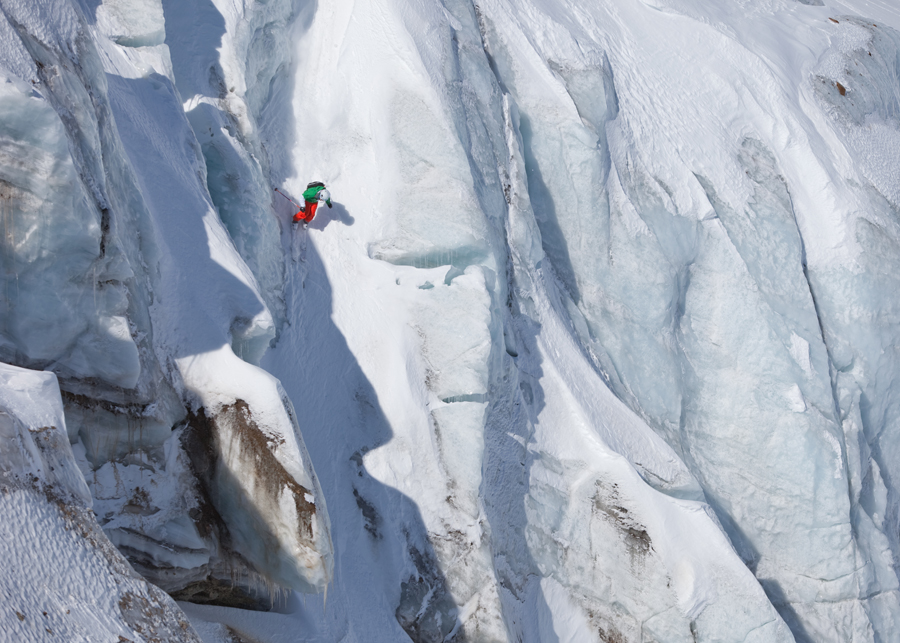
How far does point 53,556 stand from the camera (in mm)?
3957

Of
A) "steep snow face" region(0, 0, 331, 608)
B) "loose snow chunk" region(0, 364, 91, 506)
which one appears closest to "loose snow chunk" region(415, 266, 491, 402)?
"steep snow face" region(0, 0, 331, 608)

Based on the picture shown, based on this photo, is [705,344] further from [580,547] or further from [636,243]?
[580,547]

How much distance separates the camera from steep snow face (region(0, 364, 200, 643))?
3736mm

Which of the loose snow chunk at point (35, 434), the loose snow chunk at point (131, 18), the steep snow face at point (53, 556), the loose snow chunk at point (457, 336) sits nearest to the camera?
the steep snow face at point (53, 556)

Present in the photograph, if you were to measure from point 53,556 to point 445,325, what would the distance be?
18.1ft

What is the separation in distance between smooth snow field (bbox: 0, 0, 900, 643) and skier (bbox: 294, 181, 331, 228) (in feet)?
0.80

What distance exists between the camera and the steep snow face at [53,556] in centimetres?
374

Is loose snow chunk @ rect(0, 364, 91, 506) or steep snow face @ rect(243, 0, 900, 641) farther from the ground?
loose snow chunk @ rect(0, 364, 91, 506)

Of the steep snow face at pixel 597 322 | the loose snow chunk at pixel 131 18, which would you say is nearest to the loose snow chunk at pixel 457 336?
the steep snow face at pixel 597 322

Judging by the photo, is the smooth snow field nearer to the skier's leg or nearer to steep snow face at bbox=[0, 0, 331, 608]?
steep snow face at bbox=[0, 0, 331, 608]

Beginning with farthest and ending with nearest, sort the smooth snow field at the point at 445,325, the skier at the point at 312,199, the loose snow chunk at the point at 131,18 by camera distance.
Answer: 1. the skier at the point at 312,199
2. the loose snow chunk at the point at 131,18
3. the smooth snow field at the point at 445,325

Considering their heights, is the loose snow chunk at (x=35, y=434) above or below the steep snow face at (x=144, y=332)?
above

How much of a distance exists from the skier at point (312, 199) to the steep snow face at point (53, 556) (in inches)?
209

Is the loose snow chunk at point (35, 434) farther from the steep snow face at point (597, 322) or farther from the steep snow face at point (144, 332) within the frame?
the steep snow face at point (597, 322)
